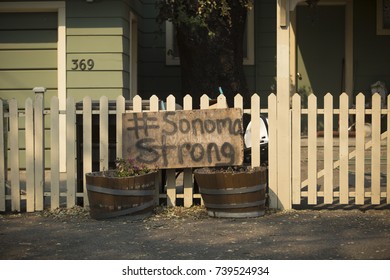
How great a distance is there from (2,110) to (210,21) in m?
3.60

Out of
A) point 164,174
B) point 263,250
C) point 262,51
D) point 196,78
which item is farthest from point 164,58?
point 263,250

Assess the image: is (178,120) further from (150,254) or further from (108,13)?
(108,13)

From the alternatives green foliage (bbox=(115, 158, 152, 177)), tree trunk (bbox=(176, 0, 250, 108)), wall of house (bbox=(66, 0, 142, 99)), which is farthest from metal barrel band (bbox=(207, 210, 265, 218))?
wall of house (bbox=(66, 0, 142, 99))

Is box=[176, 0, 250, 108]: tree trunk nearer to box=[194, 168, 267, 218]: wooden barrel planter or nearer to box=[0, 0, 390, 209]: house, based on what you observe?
box=[0, 0, 390, 209]: house

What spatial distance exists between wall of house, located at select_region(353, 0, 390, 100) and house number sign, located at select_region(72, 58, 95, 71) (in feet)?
19.0

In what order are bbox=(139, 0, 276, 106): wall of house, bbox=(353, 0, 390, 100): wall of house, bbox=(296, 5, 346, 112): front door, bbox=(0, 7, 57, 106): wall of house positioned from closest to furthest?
bbox=(0, 7, 57, 106): wall of house, bbox=(139, 0, 276, 106): wall of house, bbox=(353, 0, 390, 100): wall of house, bbox=(296, 5, 346, 112): front door

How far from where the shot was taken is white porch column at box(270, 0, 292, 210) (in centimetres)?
860

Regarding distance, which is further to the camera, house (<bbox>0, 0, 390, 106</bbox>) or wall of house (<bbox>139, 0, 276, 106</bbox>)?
wall of house (<bbox>139, 0, 276, 106</bbox>)

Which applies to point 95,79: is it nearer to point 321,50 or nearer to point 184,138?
point 184,138

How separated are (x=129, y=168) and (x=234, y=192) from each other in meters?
1.26

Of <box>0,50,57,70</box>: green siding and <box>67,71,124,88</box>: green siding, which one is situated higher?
<box>0,50,57,70</box>: green siding

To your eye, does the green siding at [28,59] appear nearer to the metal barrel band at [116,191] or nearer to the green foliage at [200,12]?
the green foliage at [200,12]

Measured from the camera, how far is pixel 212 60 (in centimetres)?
1095

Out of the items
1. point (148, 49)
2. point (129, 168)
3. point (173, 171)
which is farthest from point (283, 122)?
point (148, 49)
